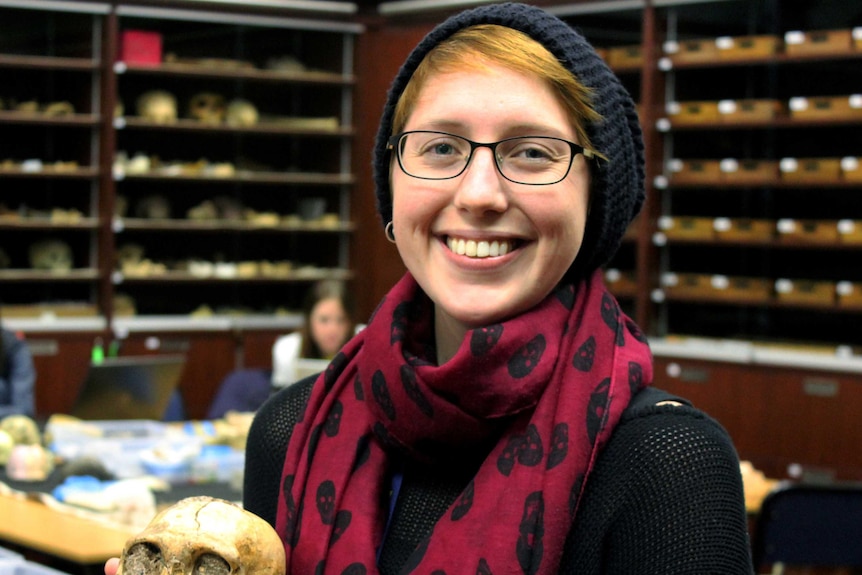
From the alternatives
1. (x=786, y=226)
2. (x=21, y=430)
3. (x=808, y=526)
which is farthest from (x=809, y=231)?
(x=21, y=430)

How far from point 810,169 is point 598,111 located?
5.13 metres

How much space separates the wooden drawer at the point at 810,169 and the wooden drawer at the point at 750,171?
5 cm

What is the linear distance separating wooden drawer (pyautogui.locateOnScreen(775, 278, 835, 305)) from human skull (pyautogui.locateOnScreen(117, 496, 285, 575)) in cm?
521

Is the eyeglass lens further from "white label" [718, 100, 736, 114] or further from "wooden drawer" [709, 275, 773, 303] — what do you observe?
"white label" [718, 100, 736, 114]

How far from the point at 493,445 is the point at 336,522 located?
18cm

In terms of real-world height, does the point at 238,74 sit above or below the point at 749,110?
above

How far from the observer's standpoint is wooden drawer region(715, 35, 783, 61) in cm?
598

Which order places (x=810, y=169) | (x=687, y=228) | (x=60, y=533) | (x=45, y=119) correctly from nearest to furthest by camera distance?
(x=60, y=533)
(x=810, y=169)
(x=687, y=228)
(x=45, y=119)

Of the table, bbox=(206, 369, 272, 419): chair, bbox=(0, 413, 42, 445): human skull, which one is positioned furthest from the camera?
bbox=(206, 369, 272, 419): chair

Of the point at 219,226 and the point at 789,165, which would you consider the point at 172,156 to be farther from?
the point at 789,165

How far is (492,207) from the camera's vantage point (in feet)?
3.67

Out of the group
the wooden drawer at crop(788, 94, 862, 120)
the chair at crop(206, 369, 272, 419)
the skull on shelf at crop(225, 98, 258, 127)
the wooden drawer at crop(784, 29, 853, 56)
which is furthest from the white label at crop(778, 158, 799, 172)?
the skull on shelf at crop(225, 98, 258, 127)

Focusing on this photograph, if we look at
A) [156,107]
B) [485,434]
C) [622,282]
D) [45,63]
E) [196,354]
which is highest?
[45,63]


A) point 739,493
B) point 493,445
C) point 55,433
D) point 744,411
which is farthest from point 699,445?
point 744,411
